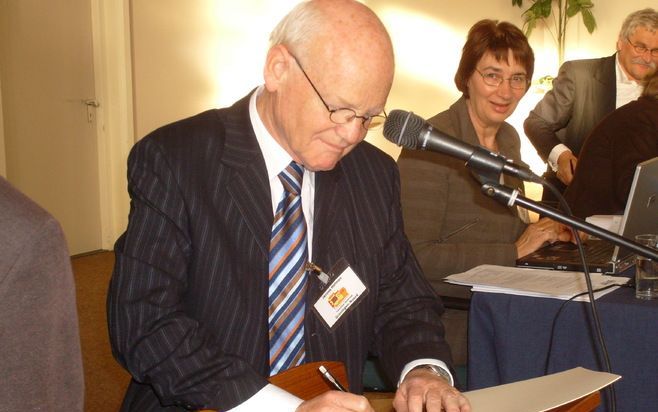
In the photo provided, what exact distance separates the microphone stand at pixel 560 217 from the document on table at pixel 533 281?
80 centimetres

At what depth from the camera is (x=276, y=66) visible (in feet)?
5.48

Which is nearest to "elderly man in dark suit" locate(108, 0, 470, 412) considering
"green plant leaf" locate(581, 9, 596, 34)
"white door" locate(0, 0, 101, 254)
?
"white door" locate(0, 0, 101, 254)

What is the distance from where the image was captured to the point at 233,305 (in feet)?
5.49

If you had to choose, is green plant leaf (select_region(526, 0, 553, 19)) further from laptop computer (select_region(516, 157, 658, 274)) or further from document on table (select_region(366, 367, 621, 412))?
document on table (select_region(366, 367, 621, 412))

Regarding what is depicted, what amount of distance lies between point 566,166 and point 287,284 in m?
3.61

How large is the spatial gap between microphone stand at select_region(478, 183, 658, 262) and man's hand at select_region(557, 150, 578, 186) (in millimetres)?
3713

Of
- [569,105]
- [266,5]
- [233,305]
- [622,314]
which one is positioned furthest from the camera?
[266,5]

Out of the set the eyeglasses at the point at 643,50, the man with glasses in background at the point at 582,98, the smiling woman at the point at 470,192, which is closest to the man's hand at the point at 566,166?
the man with glasses in background at the point at 582,98

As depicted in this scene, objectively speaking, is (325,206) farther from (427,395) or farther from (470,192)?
(470,192)

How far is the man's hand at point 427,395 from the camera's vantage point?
4.84 ft

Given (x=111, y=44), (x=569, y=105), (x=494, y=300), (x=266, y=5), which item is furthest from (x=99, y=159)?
(x=494, y=300)

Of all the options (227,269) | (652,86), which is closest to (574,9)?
(652,86)

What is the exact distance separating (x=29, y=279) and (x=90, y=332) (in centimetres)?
428

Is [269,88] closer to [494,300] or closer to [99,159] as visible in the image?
[494,300]
